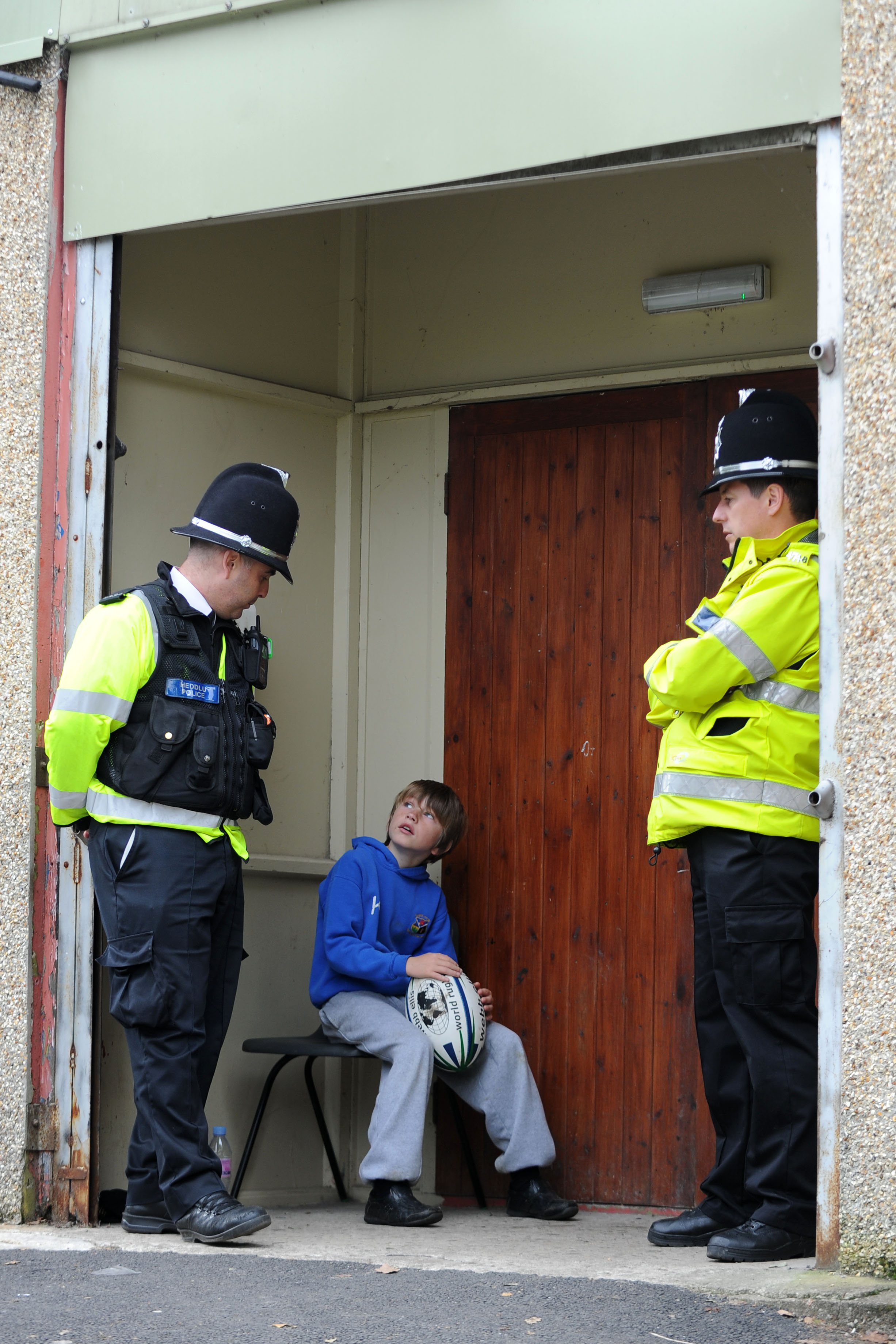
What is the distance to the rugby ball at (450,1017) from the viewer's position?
524 centimetres

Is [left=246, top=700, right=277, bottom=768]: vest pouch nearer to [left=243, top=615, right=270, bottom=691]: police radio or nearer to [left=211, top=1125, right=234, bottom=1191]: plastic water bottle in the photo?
[left=243, top=615, right=270, bottom=691]: police radio

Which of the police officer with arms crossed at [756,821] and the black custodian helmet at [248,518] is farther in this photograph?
the black custodian helmet at [248,518]

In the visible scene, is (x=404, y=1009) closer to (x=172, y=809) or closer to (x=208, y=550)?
(x=172, y=809)

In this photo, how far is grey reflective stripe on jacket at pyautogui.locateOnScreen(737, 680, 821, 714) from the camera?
4.14 m

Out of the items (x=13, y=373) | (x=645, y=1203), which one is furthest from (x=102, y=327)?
(x=645, y=1203)

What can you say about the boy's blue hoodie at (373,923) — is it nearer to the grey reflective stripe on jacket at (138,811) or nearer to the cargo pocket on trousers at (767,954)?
the grey reflective stripe on jacket at (138,811)

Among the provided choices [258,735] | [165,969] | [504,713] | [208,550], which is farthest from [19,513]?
[504,713]

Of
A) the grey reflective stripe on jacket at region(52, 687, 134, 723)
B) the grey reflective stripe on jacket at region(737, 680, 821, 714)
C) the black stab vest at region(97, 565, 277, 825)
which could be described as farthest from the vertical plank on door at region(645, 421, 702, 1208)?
the grey reflective stripe on jacket at region(52, 687, 134, 723)

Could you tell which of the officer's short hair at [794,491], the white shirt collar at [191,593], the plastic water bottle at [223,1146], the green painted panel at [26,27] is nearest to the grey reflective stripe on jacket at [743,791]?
the officer's short hair at [794,491]

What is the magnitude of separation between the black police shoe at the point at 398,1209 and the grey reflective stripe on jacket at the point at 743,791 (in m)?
1.62

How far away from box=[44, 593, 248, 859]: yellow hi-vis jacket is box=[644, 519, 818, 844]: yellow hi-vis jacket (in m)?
1.34

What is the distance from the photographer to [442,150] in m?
4.26

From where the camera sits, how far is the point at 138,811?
449 centimetres

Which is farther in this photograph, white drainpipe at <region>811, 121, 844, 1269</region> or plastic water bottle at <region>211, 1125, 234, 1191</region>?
plastic water bottle at <region>211, 1125, 234, 1191</region>
